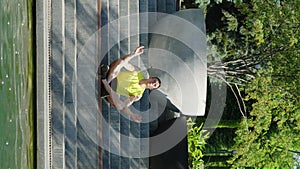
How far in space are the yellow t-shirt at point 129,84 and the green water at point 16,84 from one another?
144cm

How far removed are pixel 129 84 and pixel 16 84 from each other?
1.86 meters

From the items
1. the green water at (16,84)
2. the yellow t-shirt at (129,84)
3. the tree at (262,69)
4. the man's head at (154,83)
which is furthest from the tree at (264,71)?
the green water at (16,84)

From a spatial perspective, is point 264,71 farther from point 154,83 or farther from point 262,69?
point 154,83

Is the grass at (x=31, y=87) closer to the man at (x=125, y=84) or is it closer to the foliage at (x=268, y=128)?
the man at (x=125, y=84)

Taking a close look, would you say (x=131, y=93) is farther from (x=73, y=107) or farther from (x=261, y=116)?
(x=261, y=116)

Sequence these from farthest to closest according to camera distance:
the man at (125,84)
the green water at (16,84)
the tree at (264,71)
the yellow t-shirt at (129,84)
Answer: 1. the tree at (264,71)
2. the yellow t-shirt at (129,84)
3. the man at (125,84)
4. the green water at (16,84)

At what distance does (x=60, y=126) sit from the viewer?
30.7 feet

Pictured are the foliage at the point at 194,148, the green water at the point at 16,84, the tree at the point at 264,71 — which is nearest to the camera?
the green water at the point at 16,84

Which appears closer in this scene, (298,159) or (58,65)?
(58,65)

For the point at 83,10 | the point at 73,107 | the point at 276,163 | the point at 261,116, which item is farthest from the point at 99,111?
the point at 276,163

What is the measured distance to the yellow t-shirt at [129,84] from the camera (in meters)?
9.73

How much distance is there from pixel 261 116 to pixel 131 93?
17.1ft

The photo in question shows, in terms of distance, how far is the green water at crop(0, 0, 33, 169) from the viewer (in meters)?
8.20

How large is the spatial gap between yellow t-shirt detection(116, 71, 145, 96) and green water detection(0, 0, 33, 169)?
1437 mm
